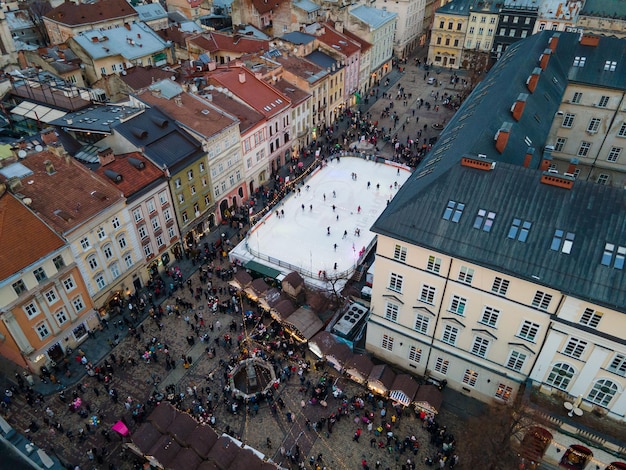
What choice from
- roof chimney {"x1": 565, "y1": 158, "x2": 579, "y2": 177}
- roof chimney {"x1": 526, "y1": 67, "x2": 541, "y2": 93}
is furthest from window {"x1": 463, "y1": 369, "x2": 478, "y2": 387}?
roof chimney {"x1": 526, "y1": 67, "x2": 541, "y2": 93}

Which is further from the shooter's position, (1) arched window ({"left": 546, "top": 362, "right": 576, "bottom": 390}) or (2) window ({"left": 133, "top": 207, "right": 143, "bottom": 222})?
(2) window ({"left": 133, "top": 207, "right": 143, "bottom": 222})

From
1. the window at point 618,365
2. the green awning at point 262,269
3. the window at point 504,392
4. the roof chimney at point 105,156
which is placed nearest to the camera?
the window at point 618,365

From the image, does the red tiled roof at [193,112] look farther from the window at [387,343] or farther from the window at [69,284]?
the window at [387,343]

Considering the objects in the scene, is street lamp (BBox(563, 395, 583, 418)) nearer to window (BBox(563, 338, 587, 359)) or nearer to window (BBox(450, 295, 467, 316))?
window (BBox(563, 338, 587, 359))

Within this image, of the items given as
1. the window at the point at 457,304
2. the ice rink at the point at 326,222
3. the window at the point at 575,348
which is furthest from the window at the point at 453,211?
the ice rink at the point at 326,222

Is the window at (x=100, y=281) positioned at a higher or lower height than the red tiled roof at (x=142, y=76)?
lower

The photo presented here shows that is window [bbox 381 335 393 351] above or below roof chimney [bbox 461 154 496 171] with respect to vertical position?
below
